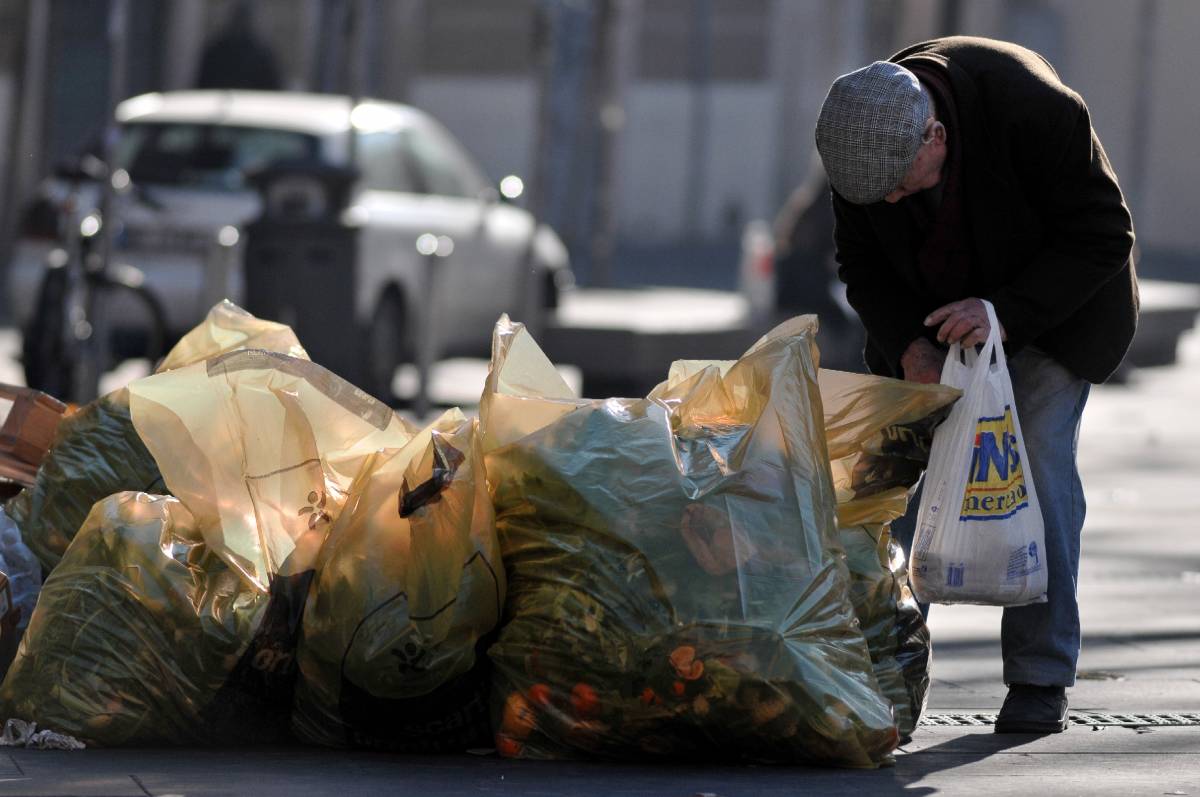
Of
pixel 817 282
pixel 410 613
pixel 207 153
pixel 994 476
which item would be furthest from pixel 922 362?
pixel 817 282

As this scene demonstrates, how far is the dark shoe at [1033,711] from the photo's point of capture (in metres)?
4.51

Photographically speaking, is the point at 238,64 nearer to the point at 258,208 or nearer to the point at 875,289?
the point at 258,208

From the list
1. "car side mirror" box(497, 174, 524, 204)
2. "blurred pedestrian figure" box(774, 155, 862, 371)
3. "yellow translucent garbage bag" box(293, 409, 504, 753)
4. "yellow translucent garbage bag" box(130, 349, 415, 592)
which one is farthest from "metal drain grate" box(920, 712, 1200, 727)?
"blurred pedestrian figure" box(774, 155, 862, 371)

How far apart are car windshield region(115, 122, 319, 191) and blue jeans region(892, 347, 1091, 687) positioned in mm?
6873

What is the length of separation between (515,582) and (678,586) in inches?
13.8

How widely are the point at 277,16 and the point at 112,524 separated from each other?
89.9ft

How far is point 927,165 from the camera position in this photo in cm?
427

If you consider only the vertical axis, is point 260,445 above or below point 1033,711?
above

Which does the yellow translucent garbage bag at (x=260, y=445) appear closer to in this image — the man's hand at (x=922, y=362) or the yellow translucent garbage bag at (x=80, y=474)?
the yellow translucent garbage bag at (x=80, y=474)

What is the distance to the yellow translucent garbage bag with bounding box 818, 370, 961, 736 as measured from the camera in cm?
429

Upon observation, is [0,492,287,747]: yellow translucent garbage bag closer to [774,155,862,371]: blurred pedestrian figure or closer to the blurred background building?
[774,155,862,371]: blurred pedestrian figure

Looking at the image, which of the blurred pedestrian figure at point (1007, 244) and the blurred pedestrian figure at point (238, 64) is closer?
the blurred pedestrian figure at point (1007, 244)

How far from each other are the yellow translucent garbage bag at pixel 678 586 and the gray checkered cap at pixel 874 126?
34 cm

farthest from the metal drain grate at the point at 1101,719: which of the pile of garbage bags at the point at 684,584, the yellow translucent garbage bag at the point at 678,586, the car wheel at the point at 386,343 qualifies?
the car wheel at the point at 386,343
